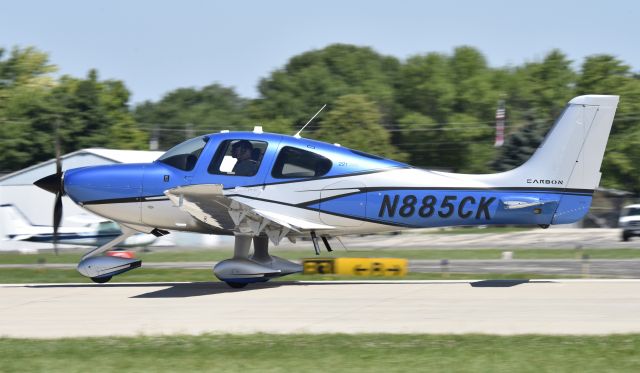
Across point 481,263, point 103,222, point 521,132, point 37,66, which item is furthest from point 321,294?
point 37,66

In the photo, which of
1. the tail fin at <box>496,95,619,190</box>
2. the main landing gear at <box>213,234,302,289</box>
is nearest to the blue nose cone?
the main landing gear at <box>213,234,302,289</box>

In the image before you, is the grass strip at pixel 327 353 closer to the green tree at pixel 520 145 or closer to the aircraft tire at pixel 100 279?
the aircraft tire at pixel 100 279

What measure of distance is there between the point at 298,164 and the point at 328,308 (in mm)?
3277

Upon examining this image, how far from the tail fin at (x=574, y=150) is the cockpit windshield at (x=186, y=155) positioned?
5.19m

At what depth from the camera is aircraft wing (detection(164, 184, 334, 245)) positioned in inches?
549

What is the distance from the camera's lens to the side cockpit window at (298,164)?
15414 mm

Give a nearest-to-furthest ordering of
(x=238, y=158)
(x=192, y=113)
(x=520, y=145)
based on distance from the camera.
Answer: (x=238, y=158), (x=520, y=145), (x=192, y=113)

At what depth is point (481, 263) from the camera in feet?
85.4

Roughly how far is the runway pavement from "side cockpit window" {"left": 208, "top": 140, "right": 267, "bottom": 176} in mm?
2045

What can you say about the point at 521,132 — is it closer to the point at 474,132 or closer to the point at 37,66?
the point at 474,132

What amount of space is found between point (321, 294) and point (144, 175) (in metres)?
3.86

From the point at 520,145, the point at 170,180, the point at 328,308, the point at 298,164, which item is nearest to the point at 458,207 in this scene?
the point at 298,164

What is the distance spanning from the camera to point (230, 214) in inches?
581

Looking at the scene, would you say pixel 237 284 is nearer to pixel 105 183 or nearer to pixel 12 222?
pixel 105 183
